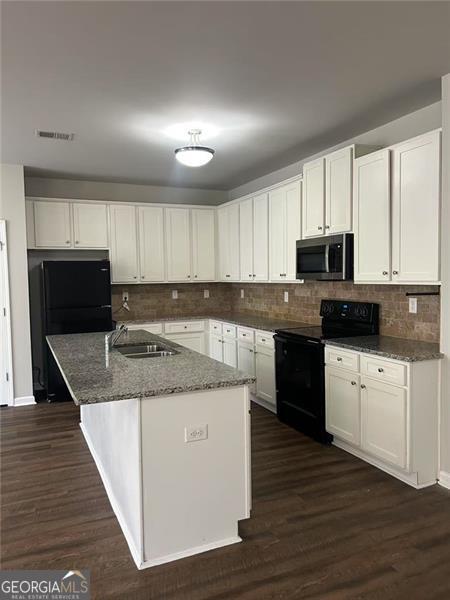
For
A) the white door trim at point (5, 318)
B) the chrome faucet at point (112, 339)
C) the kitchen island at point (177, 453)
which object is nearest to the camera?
the kitchen island at point (177, 453)

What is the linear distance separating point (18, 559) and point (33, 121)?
9.98ft

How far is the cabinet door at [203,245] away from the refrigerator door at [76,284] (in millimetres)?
1316

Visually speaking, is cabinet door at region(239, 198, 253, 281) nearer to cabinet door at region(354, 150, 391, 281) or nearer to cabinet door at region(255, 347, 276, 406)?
cabinet door at region(255, 347, 276, 406)

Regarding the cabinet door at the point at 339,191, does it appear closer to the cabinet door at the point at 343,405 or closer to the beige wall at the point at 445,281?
the beige wall at the point at 445,281

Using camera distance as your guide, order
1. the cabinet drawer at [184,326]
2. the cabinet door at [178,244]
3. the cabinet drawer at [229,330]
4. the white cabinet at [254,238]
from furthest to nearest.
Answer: the cabinet door at [178,244] → the cabinet drawer at [184,326] → the cabinet drawer at [229,330] → the white cabinet at [254,238]

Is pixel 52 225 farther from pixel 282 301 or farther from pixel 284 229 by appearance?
pixel 282 301

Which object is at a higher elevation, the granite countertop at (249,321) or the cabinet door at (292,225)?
the cabinet door at (292,225)

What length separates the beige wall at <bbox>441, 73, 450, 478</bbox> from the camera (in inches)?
113

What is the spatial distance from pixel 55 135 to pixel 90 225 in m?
1.77

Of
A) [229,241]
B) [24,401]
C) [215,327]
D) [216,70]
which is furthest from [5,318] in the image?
[216,70]

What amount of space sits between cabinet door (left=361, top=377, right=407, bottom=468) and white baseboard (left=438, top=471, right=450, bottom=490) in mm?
290

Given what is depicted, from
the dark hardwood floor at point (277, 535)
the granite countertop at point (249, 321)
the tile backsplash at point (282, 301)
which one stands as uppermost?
the tile backsplash at point (282, 301)

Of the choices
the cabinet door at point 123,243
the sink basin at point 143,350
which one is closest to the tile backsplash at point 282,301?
the cabinet door at point 123,243

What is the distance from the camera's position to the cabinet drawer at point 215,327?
5.69 meters
